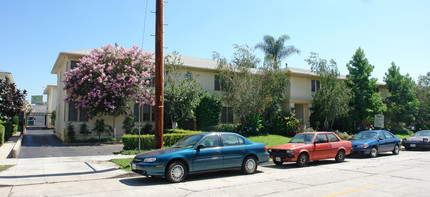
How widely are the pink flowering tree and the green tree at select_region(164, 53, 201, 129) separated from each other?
1394 millimetres

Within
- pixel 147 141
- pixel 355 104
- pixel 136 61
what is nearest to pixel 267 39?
pixel 355 104

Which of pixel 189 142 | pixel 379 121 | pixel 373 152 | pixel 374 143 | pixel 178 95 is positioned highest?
pixel 178 95

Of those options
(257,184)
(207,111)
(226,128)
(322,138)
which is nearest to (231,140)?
(257,184)

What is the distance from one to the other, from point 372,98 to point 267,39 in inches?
767

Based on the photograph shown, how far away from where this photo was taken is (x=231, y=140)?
1017cm

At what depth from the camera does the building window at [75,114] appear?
21.5 metres

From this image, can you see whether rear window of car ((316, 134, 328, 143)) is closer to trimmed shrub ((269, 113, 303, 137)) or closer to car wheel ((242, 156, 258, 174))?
car wheel ((242, 156, 258, 174))

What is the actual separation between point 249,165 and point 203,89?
1567 centimetres

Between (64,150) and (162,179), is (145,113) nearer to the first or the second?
(64,150)

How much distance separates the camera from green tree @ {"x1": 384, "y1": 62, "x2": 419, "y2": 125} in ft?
98.1

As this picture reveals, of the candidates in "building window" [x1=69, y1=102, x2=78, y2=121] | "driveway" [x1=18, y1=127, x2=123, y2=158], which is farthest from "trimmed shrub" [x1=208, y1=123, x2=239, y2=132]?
"building window" [x1=69, y1=102, x2=78, y2=121]

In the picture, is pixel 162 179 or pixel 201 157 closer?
pixel 201 157

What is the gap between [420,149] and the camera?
1961 cm

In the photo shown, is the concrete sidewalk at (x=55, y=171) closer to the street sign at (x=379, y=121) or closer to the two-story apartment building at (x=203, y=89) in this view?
the two-story apartment building at (x=203, y=89)
